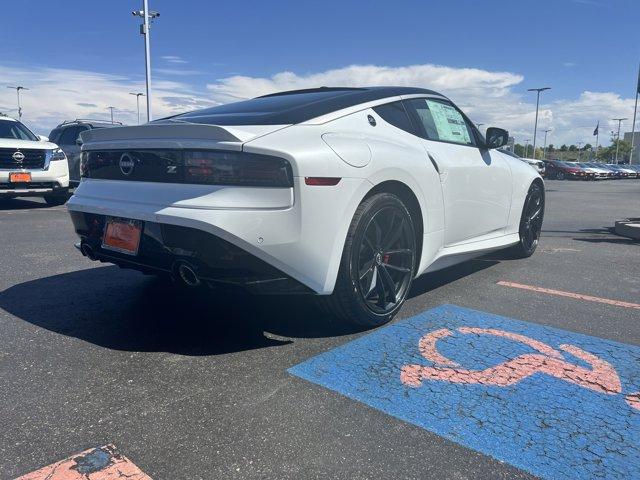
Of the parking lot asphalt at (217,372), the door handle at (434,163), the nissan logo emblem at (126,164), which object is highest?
the door handle at (434,163)

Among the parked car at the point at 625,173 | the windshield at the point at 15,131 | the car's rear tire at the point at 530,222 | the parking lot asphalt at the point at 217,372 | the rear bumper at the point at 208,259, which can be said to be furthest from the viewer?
the parked car at the point at 625,173

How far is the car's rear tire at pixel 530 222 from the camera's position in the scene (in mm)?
5289

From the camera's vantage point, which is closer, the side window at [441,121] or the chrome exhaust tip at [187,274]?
the chrome exhaust tip at [187,274]

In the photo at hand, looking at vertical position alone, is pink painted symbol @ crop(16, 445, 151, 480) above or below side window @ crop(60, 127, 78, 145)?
below

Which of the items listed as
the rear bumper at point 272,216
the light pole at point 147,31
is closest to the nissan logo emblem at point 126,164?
the rear bumper at point 272,216

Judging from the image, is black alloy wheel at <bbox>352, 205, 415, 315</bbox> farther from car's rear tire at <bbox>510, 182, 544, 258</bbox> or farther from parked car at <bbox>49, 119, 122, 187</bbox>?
parked car at <bbox>49, 119, 122, 187</bbox>

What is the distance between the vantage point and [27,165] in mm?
9547

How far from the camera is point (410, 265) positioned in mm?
3414

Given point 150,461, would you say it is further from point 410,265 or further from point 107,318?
point 410,265

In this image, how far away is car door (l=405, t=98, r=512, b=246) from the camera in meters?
3.73

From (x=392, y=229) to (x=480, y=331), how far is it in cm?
80

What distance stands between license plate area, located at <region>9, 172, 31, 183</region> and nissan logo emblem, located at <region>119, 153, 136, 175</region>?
24.7 feet

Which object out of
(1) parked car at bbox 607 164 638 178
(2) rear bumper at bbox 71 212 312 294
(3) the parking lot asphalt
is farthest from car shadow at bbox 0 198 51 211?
(1) parked car at bbox 607 164 638 178

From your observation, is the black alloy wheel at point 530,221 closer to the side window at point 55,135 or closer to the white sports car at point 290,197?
the white sports car at point 290,197
